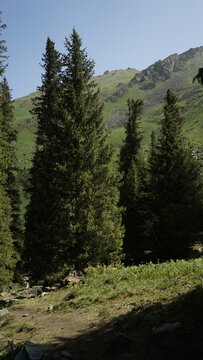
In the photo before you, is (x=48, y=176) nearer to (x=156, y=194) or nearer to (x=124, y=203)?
(x=156, y=194)

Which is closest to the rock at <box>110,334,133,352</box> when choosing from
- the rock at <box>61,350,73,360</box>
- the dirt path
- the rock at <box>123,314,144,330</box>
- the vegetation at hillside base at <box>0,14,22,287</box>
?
the dirt path

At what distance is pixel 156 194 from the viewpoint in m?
24.5

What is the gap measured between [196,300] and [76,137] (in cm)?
1175

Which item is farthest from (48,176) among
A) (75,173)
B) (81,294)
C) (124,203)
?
(124,203)

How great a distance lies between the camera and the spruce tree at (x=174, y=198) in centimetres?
2197

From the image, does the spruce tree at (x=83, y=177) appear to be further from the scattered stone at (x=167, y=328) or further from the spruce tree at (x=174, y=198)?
the scattered stone at (x=167, y=328)

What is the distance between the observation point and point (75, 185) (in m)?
15.8

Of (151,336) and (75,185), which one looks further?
(75,185)

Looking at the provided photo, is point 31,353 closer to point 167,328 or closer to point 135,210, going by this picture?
point 167,328

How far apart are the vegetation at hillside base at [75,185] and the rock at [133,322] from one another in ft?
26.8

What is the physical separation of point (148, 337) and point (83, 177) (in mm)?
10543

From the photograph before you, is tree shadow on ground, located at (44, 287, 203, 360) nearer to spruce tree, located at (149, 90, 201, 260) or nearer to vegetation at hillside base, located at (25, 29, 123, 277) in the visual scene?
vegetation at hillside base, located at (25, 29, 123, 277)

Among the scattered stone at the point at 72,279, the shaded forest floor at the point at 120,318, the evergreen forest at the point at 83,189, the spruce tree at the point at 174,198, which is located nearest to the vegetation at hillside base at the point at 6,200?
the evergreen forest at the point at 83,189

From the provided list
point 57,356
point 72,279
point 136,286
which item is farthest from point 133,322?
point 72,279
